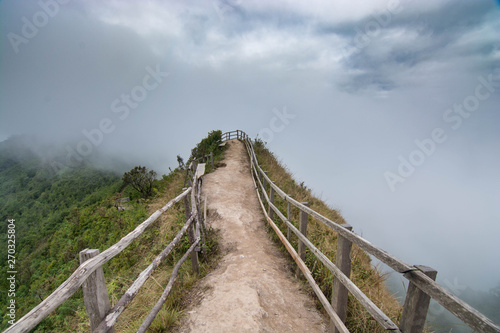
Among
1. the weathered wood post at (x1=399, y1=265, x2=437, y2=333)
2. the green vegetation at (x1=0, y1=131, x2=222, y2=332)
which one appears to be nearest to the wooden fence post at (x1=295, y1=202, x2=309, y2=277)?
the green vegetation at (x1=0, y1=131, x2=222, y2=332)

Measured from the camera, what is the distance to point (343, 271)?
97.0 inches

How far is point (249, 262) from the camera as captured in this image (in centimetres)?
452

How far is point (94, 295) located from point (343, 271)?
2379 mm

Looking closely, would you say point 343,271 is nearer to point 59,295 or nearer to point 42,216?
point 59,295

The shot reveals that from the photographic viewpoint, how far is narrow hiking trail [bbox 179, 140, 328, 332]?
2.86 m

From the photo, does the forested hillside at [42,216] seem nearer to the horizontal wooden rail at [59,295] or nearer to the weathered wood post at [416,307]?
the horizontal wooden rail at [59,295]

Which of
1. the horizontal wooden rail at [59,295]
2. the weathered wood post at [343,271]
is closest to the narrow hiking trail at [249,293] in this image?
the weathered wood post at [343,271]

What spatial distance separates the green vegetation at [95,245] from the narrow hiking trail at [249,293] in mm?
345

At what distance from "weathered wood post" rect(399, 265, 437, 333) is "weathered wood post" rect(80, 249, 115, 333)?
86.2 inches

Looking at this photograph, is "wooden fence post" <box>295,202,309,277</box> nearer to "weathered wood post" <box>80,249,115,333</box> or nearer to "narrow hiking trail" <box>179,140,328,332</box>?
"narrow hiking trail" <box>179,140,328,332</box>

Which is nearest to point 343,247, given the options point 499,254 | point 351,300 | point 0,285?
point 351,300

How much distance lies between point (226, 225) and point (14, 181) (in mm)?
86324

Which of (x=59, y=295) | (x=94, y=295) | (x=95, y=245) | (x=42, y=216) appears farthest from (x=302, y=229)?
(x=42, y=216)

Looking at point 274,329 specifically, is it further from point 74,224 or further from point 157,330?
point 74,224
